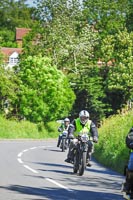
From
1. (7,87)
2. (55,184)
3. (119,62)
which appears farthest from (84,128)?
(119,62)

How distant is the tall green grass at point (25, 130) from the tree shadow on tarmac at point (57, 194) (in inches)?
1652

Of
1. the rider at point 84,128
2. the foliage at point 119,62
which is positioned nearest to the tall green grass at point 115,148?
the rider at point 84,128

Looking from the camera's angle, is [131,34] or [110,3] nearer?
[131,34]

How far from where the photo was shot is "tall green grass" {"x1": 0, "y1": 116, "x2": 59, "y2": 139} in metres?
56.8

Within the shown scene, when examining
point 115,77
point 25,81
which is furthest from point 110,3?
point 25,81

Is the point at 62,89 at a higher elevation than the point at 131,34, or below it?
A: below

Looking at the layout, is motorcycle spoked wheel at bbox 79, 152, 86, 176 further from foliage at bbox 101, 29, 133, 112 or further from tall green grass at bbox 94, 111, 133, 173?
foliage at bbox 101, 29, 133, 112

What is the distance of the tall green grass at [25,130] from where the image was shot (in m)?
56.8

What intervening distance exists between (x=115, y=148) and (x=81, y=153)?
6.64 m

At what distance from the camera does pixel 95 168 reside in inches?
867

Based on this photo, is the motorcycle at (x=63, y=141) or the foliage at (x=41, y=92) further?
the foliage at (x=41, y=92)

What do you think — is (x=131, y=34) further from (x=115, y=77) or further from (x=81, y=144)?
(x=81, y=144)

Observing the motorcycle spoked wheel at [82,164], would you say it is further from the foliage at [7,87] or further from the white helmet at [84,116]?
the foliage at [7,87]

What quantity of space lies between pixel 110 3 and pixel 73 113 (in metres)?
13.7
